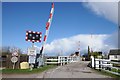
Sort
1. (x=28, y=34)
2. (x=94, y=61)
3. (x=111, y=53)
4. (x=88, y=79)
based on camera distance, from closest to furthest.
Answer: (x=88, y=79) < (x=28, y=34) < (x=94, y=61) < (x=111, y=53)

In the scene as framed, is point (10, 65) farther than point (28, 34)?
Yes

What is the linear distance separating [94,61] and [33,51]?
6.68 metres

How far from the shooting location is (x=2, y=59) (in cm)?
2789

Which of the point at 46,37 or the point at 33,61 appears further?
the point at 46,37

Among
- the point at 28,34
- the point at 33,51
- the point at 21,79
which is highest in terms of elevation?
the point at 28,34

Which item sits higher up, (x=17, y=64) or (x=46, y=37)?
(x=46, y=37)

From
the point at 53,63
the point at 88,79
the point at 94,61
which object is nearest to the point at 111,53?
the point at 53,63

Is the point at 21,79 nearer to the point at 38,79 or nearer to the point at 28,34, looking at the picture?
the point at 38,79

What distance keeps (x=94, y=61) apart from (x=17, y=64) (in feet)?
25.6

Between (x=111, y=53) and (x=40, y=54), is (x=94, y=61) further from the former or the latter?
(x=111, y=53)

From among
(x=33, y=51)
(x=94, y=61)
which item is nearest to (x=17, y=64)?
(x=33, y=51)

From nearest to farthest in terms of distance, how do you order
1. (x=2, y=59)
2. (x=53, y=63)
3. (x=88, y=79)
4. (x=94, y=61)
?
1. (x=88, y=79)
2. (x=94, y=61)
3. (x=2, y=59)
4. (x=53, y=63)

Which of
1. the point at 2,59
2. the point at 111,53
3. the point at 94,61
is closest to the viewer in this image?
the point at 94,61

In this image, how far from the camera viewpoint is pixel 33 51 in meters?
22.5
